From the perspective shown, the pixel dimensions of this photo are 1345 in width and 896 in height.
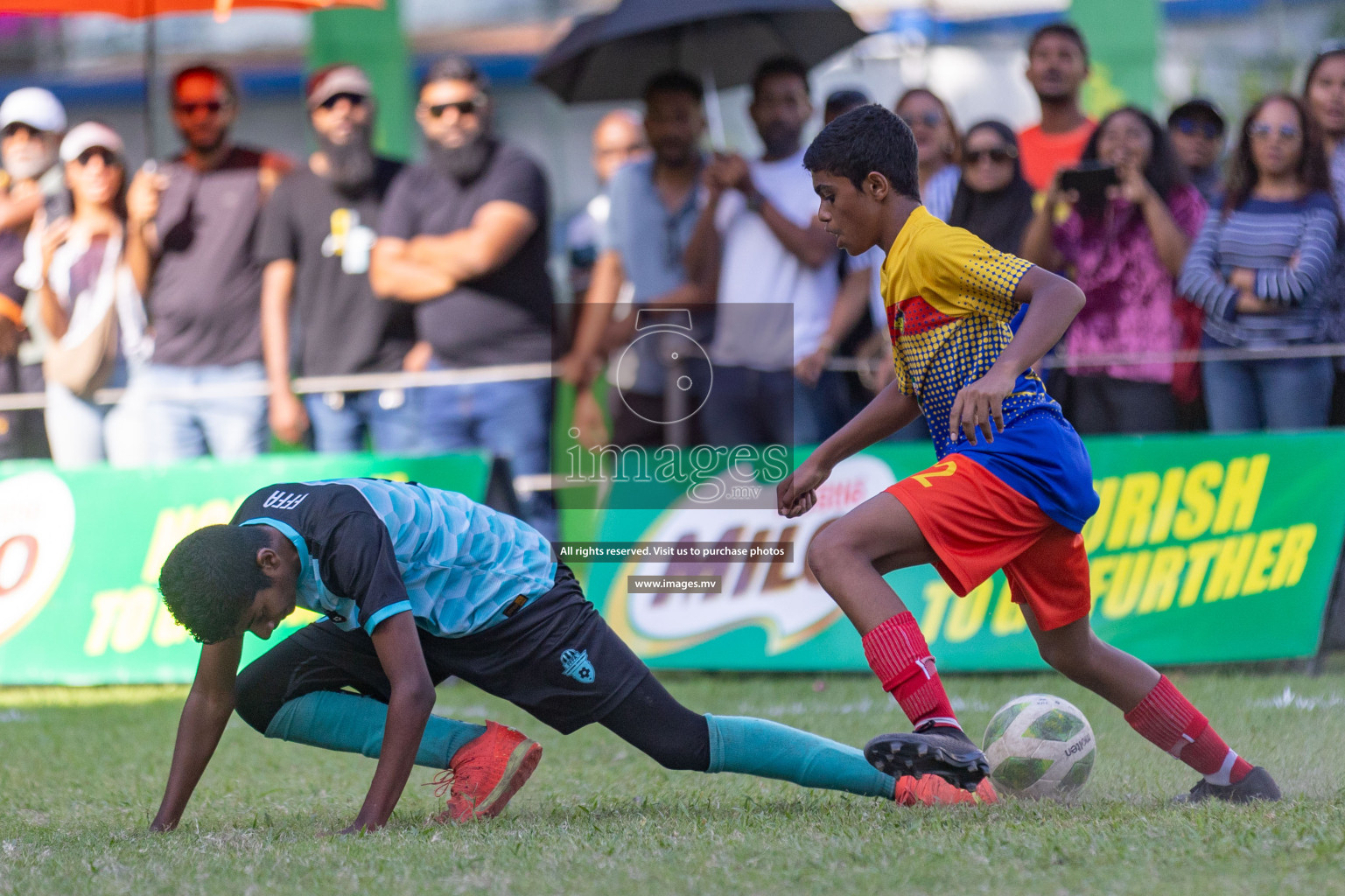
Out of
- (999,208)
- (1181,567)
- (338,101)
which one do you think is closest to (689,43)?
(338,101)

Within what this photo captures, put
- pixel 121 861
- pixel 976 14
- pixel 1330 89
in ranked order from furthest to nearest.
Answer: pixel 976 14, pixel 1330 89, pixel 121 861

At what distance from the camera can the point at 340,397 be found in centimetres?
878

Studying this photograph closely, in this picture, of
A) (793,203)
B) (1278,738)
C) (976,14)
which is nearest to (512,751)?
(1278,738)

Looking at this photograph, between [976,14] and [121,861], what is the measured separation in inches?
677

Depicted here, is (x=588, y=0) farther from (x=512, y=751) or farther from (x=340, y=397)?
(x=512, y=751)

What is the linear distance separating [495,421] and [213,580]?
4.73 meters

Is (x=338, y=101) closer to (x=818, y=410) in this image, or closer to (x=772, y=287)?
(x=772, y=287)

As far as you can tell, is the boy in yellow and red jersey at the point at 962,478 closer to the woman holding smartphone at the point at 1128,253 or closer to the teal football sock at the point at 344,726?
the teal football sock at the point at 344,726

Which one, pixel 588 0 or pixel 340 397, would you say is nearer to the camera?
pixel 340 397

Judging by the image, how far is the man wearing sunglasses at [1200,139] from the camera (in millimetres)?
8430

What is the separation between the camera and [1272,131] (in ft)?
25.5

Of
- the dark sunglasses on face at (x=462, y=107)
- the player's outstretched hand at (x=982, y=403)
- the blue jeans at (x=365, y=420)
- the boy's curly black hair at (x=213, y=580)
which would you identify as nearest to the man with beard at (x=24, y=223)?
the blue jeans at (x=365, y=420)

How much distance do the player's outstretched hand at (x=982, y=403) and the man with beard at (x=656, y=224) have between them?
4.53 m

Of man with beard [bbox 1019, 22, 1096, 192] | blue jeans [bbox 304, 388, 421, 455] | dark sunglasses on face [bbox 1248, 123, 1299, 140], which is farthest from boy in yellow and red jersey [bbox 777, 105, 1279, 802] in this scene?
blue jeans [bbox 304, 388, 421, 455]
